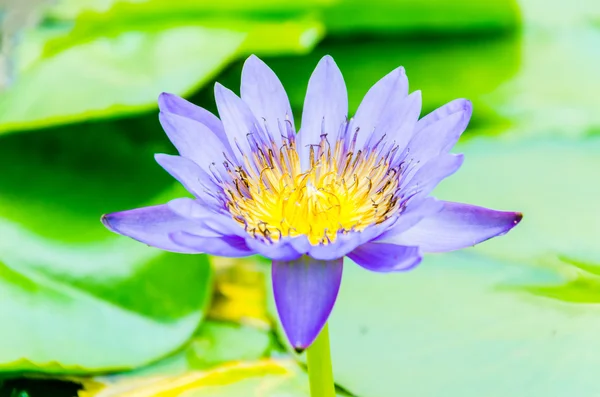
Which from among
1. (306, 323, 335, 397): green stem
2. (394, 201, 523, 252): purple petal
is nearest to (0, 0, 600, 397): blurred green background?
(306, 323, 335, 397): green stem

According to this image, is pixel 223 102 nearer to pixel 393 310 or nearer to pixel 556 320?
pixel 393 310

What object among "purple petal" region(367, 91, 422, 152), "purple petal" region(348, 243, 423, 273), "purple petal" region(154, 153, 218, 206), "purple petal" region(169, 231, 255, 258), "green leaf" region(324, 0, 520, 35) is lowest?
"purple petal" region(348, 243, 423, 273)

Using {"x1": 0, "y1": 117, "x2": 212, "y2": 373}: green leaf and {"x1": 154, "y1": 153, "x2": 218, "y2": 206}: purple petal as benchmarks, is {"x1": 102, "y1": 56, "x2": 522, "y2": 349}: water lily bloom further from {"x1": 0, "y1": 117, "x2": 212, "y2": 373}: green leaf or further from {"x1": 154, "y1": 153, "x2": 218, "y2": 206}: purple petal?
{"x1": 0, "y1": 117, "x2": 212, "y2": 373}: green leaf

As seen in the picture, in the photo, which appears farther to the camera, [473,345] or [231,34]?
[231,34]

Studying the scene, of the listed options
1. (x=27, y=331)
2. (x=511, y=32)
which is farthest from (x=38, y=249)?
(x=511, y=32)

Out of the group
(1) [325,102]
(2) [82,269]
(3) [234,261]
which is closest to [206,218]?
(1) [325,102]

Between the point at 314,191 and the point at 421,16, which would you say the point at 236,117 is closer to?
the point at 314,191

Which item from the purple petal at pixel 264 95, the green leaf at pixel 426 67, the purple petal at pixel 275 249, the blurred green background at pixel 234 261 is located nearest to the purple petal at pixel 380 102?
the purple petal at pixel 264 95
